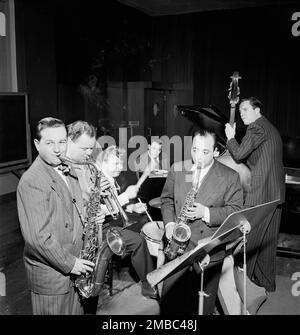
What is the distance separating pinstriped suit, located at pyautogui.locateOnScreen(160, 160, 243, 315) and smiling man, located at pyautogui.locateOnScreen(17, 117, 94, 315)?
0.74 metres

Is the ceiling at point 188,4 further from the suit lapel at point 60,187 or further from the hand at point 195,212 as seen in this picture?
the suit lapel at point 60,187

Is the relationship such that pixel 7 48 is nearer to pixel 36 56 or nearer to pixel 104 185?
pixel 36 56

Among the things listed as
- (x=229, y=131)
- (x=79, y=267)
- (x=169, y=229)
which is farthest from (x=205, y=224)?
(x=229, y=131)

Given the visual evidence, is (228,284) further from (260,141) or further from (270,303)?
(260,141)

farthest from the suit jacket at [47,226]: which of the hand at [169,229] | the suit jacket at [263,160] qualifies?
the suit jacket at [263,160]

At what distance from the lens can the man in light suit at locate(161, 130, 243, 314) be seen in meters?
2.73

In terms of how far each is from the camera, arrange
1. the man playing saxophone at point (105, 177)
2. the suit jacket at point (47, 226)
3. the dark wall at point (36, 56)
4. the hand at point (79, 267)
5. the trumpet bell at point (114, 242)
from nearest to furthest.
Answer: the suit jacket at point (47, 226), the hand at point (79, 267), the trumpet bell at point (114, 242), the man playing saxophone at point (105, 177), the dark wall at point (36, 56)

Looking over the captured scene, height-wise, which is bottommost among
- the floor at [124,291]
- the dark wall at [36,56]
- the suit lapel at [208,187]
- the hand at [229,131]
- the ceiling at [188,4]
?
the floor at [124,291]

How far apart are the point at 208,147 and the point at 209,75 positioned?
26.1 feet

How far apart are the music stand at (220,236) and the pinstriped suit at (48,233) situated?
58 cm

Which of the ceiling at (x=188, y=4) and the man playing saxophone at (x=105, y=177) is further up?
the ceiling at (x=188, y=4)

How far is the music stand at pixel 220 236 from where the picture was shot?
1935 mm

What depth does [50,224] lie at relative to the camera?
86.8 inches

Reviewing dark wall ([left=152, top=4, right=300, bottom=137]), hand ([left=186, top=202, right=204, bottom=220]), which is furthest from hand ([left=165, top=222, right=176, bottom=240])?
dark wall ([left=152, top=4, right=300, bottom=137])
